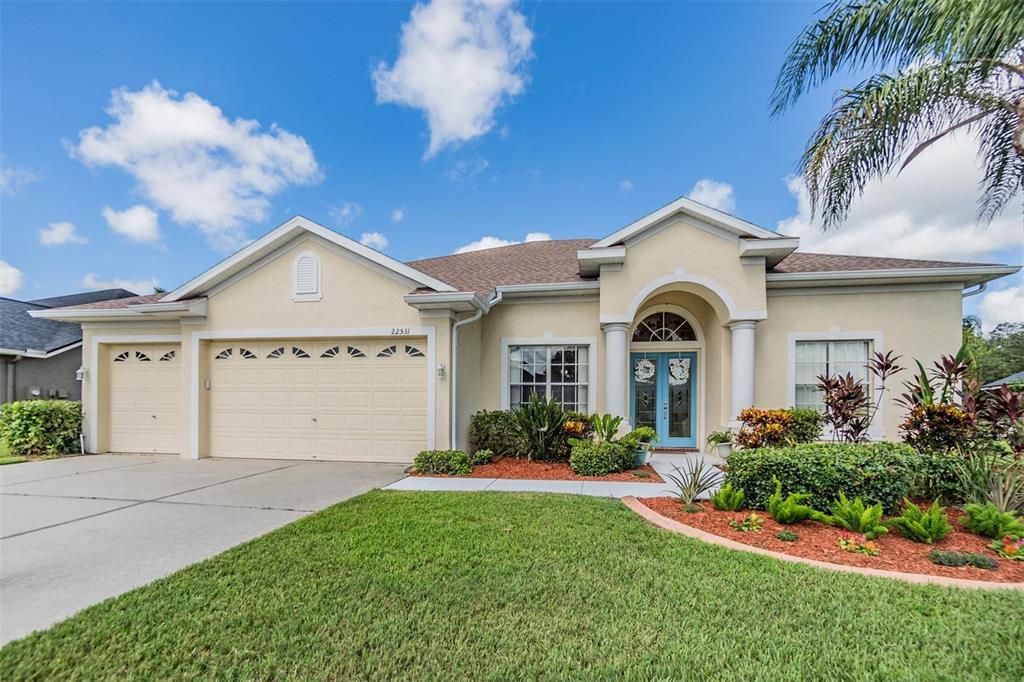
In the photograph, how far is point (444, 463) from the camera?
320 inches

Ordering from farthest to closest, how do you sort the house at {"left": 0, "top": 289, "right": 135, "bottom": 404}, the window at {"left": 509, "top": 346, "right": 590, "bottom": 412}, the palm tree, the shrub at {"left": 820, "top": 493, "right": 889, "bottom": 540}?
1. the house at {"left": 0, "top": 289, "right": 135, "bottom": 404}
2. the window at {"left": 509, "top": 346, "right": 590, "bottom": 412}
3. the palm tree
4. the shrub at {"left": 820, "top": 493, "right": 889, "bottom": 540}

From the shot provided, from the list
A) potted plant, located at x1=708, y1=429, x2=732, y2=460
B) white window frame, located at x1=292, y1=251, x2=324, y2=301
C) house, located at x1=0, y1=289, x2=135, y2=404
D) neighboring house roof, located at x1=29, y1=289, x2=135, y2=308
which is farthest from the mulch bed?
neighboring house roof, located at x1=29, y1=289, x2=135, y2=308

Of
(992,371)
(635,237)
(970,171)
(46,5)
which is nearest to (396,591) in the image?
(635,237)

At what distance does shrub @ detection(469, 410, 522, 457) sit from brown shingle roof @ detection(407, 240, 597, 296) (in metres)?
2.73

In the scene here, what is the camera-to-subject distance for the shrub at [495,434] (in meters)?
9.31

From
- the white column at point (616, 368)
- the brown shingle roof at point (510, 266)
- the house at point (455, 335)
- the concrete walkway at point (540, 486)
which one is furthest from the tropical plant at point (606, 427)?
the brown shingle roof at point (510, 266)

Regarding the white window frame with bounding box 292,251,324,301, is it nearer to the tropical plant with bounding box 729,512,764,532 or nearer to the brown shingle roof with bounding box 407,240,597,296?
the brown shingle roof with bounding box 407,240,597,296

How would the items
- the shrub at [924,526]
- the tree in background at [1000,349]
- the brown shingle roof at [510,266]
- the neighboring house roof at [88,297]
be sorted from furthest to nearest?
the tree in background at [1000,349] → the neighboring house roof at [88,297] → the brown shingle roof at [510,266] → the shrub at [924,526]

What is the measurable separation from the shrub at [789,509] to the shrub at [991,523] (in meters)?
1.47

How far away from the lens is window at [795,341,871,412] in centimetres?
931

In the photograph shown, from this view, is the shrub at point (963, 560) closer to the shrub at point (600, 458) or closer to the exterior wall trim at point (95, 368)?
the shrub at point (600, 458)

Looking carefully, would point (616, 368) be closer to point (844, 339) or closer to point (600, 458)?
point (600, 458)

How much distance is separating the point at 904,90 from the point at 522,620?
9253 millimetres

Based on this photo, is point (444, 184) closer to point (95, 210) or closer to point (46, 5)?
point (46, 5)
